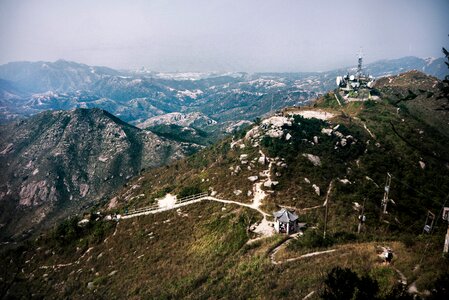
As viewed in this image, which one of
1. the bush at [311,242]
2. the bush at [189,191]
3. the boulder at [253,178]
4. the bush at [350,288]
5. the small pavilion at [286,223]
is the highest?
the bush at [350,288]

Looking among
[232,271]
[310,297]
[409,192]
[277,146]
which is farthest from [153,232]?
[409,192]

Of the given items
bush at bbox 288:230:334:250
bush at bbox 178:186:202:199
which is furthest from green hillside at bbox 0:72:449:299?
bush at bbox 178:186:202:199

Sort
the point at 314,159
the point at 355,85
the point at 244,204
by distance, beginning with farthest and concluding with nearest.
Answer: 1. the point at 355,85
2. the point at 314,159
3. the point at 244,204

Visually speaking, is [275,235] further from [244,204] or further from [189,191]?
[189,191]

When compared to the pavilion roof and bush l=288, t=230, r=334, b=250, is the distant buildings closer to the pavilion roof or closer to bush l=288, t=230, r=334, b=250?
the pavilion roof

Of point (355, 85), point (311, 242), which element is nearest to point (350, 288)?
point (311, 242)

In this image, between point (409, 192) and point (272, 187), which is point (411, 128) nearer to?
point (409, 192)

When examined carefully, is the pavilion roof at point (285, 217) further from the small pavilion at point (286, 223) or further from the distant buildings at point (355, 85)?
the distant buildings at point (355, 85)

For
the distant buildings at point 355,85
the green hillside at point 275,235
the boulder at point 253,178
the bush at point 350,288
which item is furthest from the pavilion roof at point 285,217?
the distant buildings at point 355,85

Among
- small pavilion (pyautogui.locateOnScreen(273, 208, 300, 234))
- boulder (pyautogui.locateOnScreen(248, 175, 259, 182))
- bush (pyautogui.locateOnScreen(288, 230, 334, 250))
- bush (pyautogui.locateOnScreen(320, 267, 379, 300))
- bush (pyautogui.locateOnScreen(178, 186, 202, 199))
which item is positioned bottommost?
bush (pyautogui.locateOnScreen(178, 186, 202, 199))

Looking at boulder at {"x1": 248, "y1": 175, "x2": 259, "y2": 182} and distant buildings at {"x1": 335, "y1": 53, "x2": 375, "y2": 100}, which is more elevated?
distant buildings at {"x1": 335, "y1": 53, "x2": 375, "y2": 100}

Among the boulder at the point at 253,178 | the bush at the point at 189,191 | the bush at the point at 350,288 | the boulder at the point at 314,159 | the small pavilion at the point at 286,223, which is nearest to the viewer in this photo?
the bush at the point at 350,288
